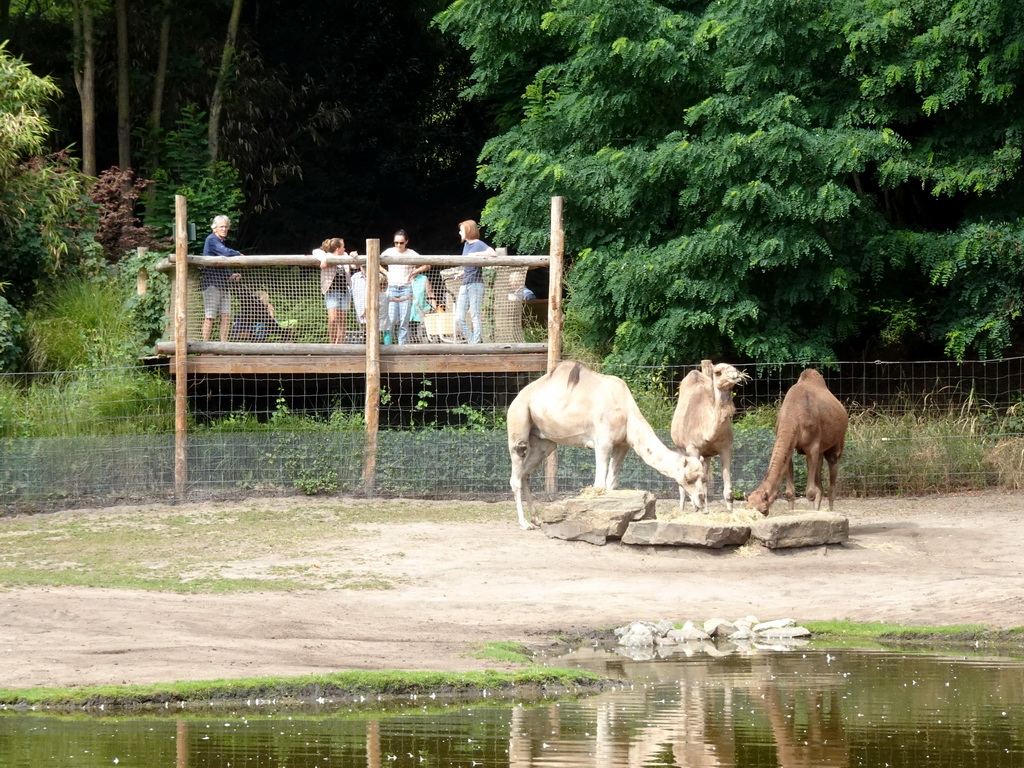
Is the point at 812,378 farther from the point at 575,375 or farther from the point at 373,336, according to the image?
the point at 373,336

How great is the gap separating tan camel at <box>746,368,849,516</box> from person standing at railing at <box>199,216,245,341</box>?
23.0ft

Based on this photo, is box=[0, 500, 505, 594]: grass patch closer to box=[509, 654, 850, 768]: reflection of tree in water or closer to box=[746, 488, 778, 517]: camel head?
box=[746, 488, 778, 517]: camel head

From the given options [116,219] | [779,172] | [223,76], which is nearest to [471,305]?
[779,172]

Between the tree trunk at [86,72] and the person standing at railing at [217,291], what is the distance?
845 centimetres

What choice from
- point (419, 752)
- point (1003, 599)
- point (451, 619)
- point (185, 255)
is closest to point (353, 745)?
point (419, 752)

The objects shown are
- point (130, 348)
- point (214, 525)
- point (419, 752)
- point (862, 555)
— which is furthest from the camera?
point (130, 348)

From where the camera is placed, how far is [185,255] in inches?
722

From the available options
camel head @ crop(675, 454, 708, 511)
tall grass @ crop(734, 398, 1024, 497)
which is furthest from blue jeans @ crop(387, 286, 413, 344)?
camel head @ crop(675, 454, 708, 511)

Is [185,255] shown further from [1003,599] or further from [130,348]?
[1003,599]

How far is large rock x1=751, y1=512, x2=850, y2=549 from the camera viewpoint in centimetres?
1432

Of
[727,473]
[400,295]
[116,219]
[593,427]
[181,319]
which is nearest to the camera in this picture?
[727,473]

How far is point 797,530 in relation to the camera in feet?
47.1

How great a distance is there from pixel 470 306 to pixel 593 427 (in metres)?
3.67

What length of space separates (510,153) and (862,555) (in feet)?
31.6
